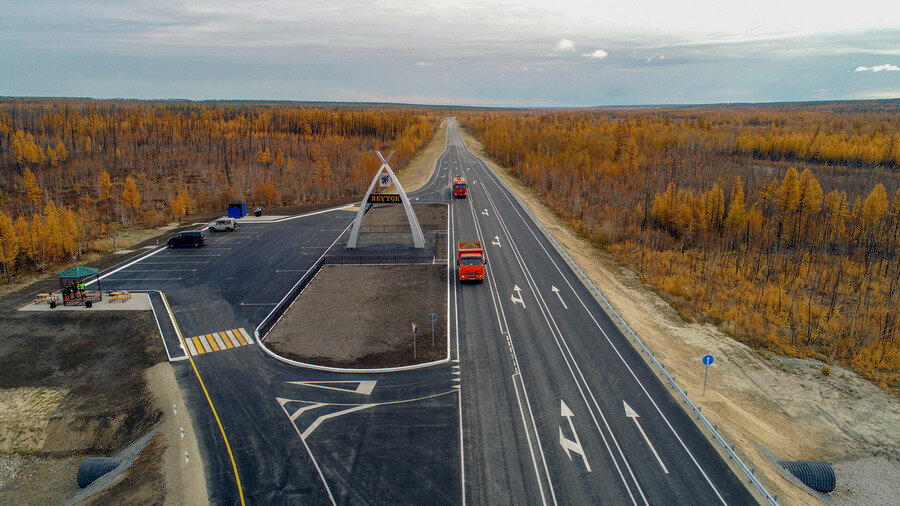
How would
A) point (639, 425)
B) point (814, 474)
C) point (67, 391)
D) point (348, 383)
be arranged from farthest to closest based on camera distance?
point (67, 391)
point (348, 383)
point (639, 425)
point (814, 474)

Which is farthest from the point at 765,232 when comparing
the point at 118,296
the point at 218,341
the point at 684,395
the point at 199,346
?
the point at 118,296

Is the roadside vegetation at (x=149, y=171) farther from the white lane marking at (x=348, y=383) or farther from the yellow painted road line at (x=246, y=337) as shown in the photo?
the white lane marking at (x=348, y=383)

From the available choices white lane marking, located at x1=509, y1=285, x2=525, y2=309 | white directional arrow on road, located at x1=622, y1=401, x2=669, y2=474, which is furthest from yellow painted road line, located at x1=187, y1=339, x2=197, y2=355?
white directional arrow on road, located at x1=622, y1=401, x2=669, y2=474

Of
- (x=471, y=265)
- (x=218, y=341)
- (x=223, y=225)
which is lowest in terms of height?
(x=218, y=341)

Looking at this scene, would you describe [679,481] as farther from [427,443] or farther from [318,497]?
[318,497]

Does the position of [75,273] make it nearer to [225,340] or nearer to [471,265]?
[225,340]

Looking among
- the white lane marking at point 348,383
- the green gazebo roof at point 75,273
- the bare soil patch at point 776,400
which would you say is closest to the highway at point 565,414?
the bare soil patch at point 776,400
